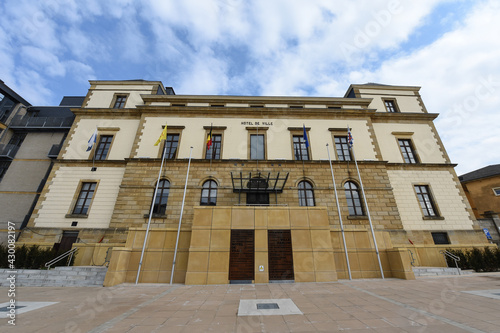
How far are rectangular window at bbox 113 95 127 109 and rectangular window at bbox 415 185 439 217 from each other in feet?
99.0

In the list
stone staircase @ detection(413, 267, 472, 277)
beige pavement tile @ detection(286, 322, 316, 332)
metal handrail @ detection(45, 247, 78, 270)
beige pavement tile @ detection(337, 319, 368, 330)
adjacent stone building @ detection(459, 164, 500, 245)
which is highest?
adjacent stone building @ detection(459, 164, 500, 245)

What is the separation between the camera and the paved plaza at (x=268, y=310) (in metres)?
4.60

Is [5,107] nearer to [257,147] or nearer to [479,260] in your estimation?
[257,147]

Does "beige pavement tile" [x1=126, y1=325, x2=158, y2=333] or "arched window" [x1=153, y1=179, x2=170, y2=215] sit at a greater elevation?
"arched window" [x1=153, y1=179, x2=170, y2=215]

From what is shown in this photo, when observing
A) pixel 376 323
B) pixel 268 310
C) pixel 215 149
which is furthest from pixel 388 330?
pixel 215 149

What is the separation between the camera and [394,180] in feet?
59.5

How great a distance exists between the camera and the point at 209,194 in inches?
660

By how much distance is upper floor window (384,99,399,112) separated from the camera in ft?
73.1

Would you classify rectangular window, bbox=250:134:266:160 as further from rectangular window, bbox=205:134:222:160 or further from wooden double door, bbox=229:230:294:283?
wooden double door, bbox=229:230:294:283

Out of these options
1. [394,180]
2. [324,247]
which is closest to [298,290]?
[324,247]

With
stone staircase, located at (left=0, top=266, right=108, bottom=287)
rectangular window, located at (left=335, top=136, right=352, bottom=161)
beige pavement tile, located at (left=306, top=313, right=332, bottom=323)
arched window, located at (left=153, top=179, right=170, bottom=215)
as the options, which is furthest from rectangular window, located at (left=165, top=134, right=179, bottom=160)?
beige pavement tile, located at (left=306, top=313, right=332, bottom=323)

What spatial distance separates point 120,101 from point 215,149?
41.4 feet

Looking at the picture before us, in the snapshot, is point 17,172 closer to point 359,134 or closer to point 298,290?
point 298,290

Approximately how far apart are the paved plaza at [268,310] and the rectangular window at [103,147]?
40.9ft
